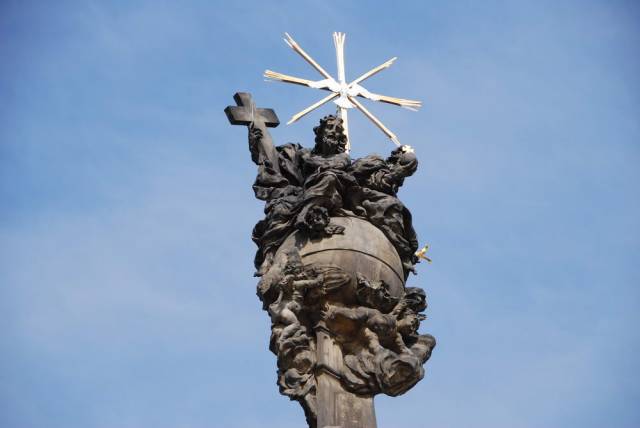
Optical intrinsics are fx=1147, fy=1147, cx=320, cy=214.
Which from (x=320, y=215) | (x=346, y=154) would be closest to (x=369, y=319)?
(x=320, y=215)

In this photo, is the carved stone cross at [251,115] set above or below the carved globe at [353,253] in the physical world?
above

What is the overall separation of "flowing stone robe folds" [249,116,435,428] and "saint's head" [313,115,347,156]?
0.6 inches

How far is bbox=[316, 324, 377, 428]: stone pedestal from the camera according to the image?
1104 cm

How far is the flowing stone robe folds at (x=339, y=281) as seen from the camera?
11352 millimetres

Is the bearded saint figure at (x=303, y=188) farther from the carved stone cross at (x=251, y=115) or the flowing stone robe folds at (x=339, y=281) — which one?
the carved stone cross at (x=251, y=115)

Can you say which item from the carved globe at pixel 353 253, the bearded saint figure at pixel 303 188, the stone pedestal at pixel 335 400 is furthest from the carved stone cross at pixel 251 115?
the stone pedestal at pixel 335 400

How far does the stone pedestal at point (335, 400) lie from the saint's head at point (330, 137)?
2560mm

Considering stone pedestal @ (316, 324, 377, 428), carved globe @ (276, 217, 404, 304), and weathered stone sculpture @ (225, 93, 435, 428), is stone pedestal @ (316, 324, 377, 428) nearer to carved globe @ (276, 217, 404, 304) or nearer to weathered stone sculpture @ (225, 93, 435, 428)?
weathered stone sculpture @ (225, 93, 435, 428)

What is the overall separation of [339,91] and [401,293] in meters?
3.86

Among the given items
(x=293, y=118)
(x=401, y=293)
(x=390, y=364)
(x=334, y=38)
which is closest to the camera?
(x=390, y=364)

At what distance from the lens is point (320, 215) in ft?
39.8

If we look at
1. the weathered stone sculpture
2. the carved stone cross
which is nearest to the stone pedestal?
the weathered stone sculpture

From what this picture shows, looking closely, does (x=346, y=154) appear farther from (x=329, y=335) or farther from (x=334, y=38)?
(x=334, y=38)

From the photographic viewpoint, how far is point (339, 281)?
11.8 meters
